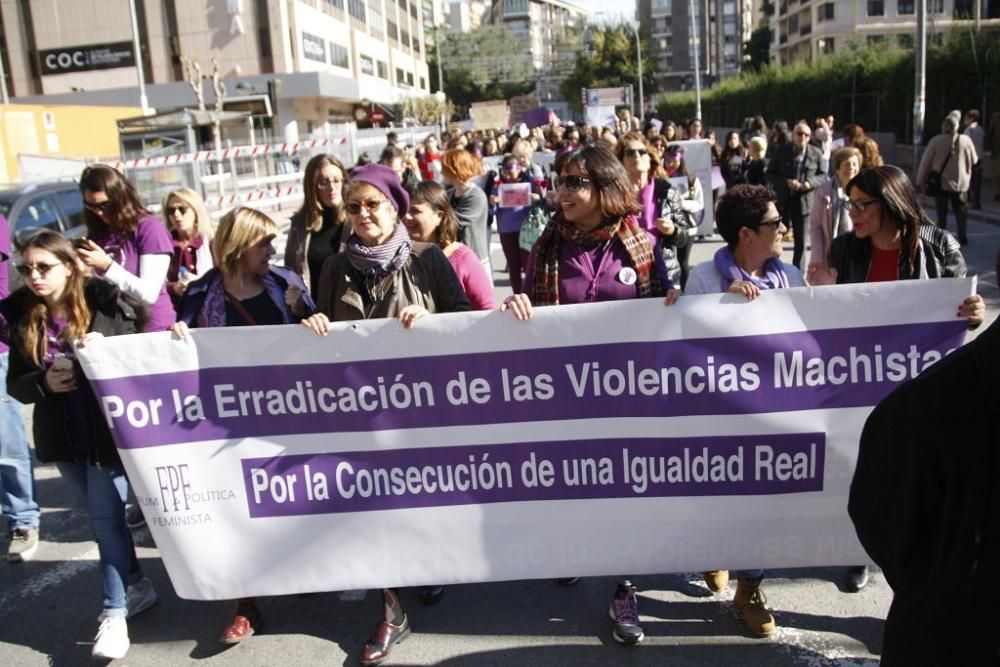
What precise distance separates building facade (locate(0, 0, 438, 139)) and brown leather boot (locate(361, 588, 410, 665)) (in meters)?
43.9

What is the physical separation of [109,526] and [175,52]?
52834 millimetres

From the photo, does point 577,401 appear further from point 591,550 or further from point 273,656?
point 273,656

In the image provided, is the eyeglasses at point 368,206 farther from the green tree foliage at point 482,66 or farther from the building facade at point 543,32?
the green tree foliage at point 482,66

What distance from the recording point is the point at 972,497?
1479mm

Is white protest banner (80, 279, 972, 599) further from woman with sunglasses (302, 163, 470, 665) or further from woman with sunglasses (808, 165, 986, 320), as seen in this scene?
woman with sunglasses (808, 165, 986, 320)

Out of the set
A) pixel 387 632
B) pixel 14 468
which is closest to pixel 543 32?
pixel 14 468

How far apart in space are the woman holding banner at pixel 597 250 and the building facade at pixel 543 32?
91873 mm

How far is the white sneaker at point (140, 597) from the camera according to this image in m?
3.95

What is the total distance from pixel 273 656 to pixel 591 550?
1336 millimetres

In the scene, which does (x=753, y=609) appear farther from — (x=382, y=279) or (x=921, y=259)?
(x=382, y=279)

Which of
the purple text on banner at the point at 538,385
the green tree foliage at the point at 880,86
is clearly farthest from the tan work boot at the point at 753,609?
the green tree foliage at the point at 880,86


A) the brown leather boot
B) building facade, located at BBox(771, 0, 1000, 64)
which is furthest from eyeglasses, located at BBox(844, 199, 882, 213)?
building facade, located at BBox(771, 0, 1000, 64)

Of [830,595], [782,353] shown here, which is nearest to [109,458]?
[782,353]

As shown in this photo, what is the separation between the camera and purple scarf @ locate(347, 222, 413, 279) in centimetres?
355
